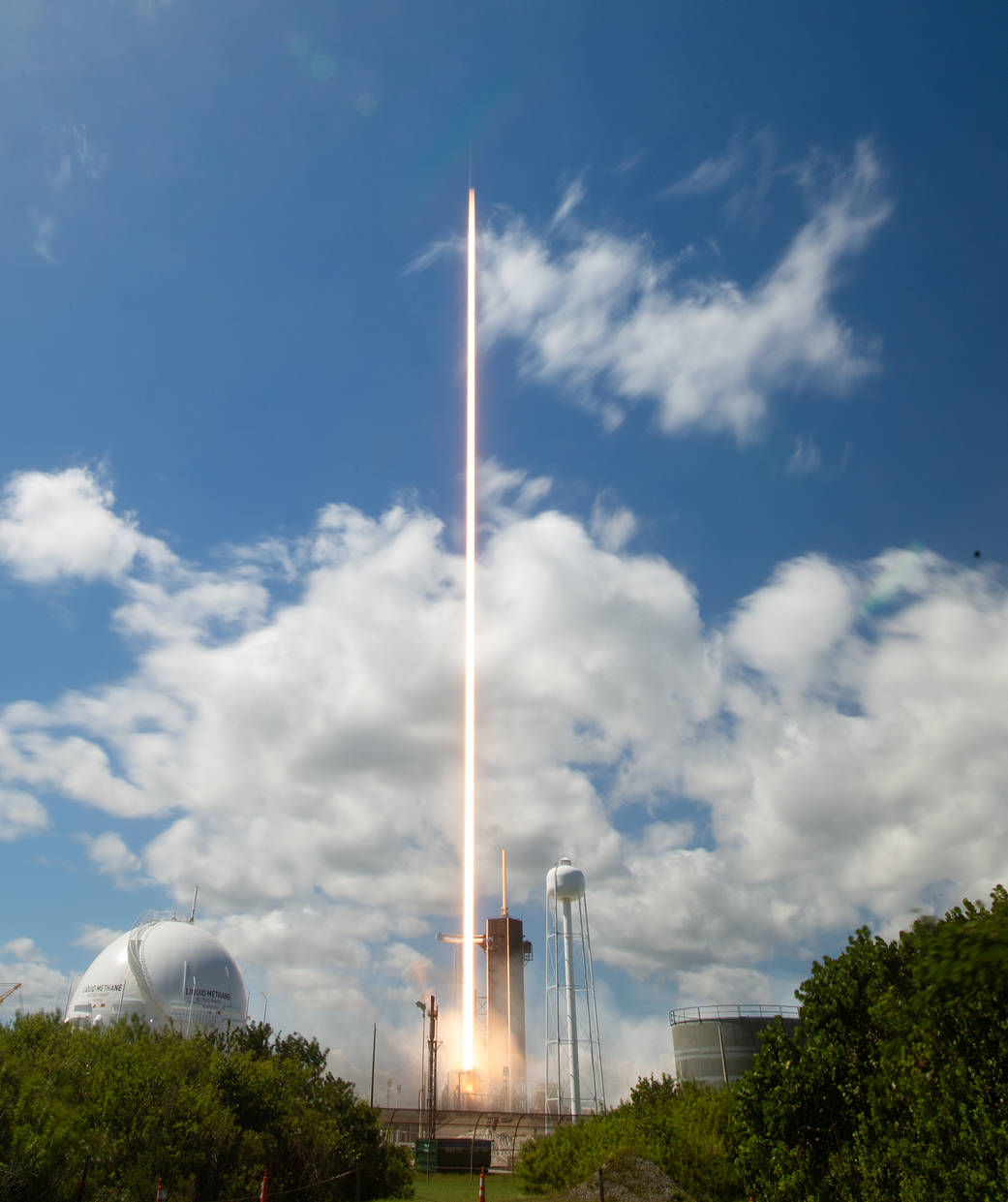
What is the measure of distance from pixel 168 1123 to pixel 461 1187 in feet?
61.5

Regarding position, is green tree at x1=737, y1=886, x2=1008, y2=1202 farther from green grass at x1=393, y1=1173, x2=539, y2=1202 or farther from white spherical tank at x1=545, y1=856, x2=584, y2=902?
white spherical tank at x1=545, y1=856, x2=584, y2=902

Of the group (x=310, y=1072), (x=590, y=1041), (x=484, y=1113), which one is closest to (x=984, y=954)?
(x=310, y=1072)

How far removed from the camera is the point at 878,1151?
16.3 meters

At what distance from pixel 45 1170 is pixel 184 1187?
18.7 feet

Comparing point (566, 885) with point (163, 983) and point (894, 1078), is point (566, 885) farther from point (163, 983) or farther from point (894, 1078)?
point (894, 1078)

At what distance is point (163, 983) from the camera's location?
4775 cm

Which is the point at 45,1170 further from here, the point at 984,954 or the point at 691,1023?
the point at 691,1023

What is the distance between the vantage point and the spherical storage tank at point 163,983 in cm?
4700

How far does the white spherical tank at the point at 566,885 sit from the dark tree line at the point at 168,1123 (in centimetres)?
3460

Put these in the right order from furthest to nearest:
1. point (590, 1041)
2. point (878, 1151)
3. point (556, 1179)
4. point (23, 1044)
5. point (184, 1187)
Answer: point (590, 1041) < point (556, 1179) < point (23, 1044) < point (184, 1187) < point (878, 1151)

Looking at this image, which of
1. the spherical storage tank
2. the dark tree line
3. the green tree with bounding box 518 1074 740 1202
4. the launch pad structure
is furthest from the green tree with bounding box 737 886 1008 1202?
the launch pad structure

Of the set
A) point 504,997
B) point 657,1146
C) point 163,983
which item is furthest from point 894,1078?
point 504,997

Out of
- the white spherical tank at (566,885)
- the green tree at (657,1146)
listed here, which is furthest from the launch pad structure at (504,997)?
the green tree at (657,1146)

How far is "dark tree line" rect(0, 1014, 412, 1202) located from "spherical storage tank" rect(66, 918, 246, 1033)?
1518cm
